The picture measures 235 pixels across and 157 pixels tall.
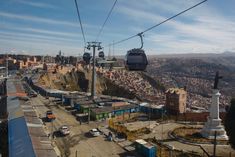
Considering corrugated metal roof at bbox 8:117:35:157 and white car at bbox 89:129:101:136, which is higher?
corrugated metal roof at bbox 8:117:35:157

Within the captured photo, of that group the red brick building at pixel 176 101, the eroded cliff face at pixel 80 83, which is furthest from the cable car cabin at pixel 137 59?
the eroded cliff face at pixel 80 83

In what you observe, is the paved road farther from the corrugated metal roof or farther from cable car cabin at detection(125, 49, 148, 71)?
cable car cabin at detection(125, 49, 148, 71)

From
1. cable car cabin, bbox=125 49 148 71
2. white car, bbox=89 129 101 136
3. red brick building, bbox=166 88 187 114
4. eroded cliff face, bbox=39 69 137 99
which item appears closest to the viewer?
cable car cabin, bbox=125 49 148 71

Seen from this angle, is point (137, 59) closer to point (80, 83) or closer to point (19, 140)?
point (19, 140)

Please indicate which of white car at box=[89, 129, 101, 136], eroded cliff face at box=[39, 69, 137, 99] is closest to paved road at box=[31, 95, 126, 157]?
white car at box=[89, 129, 101, 136]

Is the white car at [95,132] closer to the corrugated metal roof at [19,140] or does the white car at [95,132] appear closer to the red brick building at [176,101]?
the corrugated metal roof at [19,140]

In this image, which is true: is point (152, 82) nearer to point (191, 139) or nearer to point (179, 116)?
point (179, 116)

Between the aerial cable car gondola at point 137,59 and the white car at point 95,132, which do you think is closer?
the aerial cable car gondola at point 137,59

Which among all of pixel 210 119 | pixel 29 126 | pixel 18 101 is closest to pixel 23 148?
pixel 29 126
